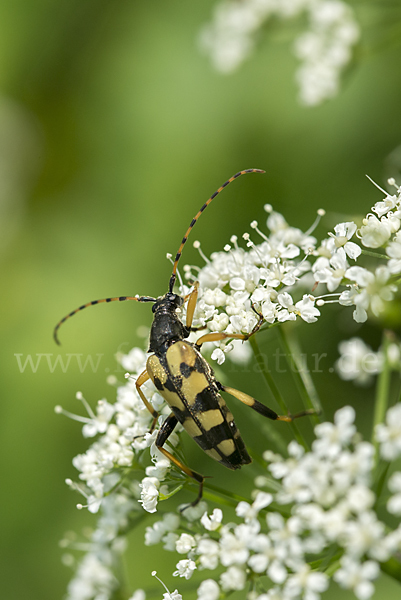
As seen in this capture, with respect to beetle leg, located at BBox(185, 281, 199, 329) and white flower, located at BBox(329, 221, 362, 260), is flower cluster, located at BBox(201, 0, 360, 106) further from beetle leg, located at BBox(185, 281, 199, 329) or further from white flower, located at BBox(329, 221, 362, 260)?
beetle leg, located at BBox(185, 281, 199, 329)

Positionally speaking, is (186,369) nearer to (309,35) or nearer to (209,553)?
(209,553)

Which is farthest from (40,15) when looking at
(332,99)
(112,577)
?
(112,577)

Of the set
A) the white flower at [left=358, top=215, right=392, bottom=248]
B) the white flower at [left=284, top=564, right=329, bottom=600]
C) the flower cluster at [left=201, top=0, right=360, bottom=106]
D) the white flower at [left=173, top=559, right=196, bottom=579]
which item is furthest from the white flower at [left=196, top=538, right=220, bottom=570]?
the flower cluster at [left=201, top=0, right=360, bottom=106]

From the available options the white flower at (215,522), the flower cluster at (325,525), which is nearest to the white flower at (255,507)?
the flower cluster at (325,525)

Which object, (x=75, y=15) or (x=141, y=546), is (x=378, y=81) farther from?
(x=141, y=546)

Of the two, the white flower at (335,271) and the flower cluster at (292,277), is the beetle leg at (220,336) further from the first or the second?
the white flower at (335,271)

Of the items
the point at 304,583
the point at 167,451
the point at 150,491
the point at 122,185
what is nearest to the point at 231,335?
the point at 167,451
